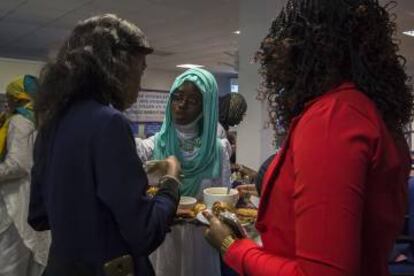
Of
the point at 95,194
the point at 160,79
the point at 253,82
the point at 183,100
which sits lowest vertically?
the point at 95,194

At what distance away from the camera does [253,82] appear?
333 cm

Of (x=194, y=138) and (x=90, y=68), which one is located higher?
(x=90, y=68)

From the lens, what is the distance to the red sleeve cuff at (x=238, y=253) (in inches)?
29.3

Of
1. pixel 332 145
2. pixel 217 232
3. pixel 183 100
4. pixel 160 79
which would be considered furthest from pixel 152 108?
pixel 332 145

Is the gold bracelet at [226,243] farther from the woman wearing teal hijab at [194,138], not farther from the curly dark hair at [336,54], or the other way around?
the woman wearing teal hijab at [194,138]

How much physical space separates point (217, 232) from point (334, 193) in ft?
1.10

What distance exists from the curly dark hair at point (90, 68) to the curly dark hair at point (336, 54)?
1.26 ft

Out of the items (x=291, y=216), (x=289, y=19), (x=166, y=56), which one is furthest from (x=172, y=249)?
(x=166, y=56)

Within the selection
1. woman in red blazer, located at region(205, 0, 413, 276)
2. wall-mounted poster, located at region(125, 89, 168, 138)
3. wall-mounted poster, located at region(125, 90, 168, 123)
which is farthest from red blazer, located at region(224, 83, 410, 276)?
wall-mounted poster, located at region(125, 90, 168, 123)

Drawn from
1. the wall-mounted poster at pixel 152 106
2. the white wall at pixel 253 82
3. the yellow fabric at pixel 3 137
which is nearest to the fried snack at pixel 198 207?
the yellow fabric at pixel 3 137

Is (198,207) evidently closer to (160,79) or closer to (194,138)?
(194,138)

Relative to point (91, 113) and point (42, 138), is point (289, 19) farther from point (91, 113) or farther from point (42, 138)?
point (42, 138)

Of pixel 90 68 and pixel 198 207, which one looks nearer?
pixel 90 68

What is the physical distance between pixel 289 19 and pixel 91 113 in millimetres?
452
